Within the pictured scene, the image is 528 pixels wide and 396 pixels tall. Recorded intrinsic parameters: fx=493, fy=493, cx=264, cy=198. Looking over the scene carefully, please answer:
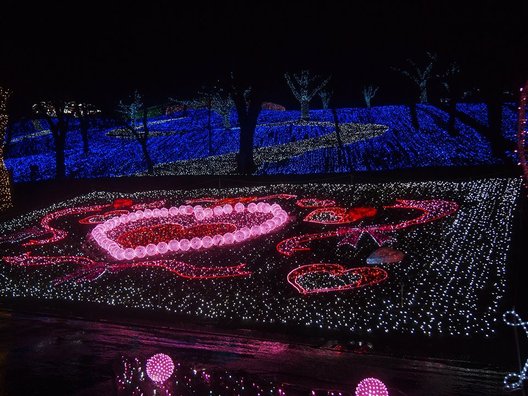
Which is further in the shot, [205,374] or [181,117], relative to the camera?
[181,117]

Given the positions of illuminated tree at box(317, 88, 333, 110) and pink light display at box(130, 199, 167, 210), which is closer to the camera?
pink light display at box(130, 199, 167, 210)

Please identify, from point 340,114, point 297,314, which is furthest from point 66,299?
point 340,114

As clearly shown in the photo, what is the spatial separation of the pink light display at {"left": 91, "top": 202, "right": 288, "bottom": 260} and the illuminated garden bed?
0.03 m

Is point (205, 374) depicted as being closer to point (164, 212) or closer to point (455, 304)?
point (455, 304)

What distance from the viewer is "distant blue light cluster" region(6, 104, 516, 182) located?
66.1 ft

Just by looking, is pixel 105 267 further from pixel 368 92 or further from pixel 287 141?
pixel 368 92

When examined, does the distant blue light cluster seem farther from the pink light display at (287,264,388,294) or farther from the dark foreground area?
the dark foreground area

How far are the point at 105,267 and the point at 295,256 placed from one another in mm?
3522

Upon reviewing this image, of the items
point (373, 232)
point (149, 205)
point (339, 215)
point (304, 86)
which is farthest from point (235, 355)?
point (304, 86)

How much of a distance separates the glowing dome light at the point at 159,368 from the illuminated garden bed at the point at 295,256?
1934mm

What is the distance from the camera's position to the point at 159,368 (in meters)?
4.80

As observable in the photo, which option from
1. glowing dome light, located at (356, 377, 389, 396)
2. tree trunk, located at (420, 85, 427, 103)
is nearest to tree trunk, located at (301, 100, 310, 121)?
tree trunk, located at (420, 85, 427, 103)

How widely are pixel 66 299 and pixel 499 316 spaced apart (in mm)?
6328

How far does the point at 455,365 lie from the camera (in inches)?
197
